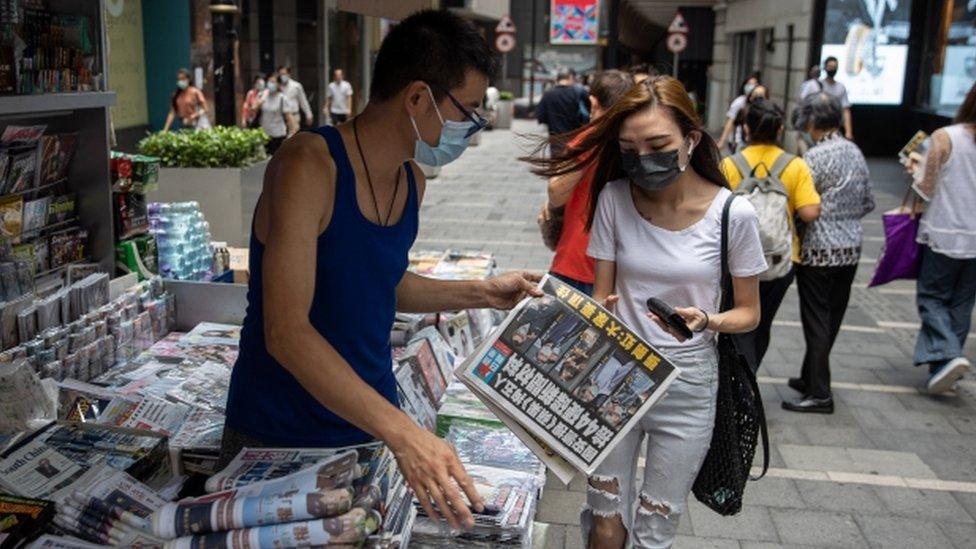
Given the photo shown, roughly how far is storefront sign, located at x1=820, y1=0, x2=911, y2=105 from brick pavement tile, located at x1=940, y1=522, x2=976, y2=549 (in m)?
16.5

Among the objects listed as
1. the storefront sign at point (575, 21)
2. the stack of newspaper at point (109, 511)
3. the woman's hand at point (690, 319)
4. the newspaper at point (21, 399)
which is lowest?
the newspaper at point (21, 399)

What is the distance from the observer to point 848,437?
5.14m

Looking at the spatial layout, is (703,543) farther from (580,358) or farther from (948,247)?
(948,247)

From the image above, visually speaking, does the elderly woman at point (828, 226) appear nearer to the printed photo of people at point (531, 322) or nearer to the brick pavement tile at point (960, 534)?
the brick pavement tile at point (960, 534)

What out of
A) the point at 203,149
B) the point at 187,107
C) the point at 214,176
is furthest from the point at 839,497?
the point at 187,107

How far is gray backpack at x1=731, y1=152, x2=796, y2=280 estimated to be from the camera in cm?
468

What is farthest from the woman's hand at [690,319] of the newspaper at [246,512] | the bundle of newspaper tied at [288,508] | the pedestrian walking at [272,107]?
the pedestrian walking at [272,107]

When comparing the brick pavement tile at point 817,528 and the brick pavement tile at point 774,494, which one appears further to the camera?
the brick pavement tile at point 774,494

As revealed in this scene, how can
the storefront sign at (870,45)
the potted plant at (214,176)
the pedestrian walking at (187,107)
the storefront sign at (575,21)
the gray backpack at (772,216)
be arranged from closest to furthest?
the gray backpack at (772,216), the potted plant at (214,176), the pedestrian walking at (187,107), the storefront sign at (870,45), the storefront sign at (575,21)

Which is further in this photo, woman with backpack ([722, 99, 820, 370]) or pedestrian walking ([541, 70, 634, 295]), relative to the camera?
woman with backpack ([722, 99, 820, 370])

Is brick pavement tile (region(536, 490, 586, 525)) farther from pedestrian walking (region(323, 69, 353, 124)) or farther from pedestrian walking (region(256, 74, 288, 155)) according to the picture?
pedestrian walking (region(323, 69, 353, 124))

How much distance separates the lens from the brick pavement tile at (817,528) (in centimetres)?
394

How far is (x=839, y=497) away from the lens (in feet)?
14.4

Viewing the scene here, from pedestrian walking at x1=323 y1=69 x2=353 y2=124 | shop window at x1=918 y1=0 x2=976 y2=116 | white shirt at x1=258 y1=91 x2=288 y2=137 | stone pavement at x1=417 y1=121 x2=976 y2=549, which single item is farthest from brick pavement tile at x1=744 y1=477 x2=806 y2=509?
pedestrian walking at x1=323 y1=69 x2=353 y2=124
